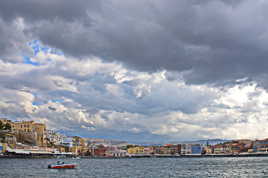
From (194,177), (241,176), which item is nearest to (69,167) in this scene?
(194,177)

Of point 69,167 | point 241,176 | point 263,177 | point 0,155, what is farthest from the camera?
point 0,155

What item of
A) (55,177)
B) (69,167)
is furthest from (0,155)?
(55,177)

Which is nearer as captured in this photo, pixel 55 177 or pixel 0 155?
pixel 55 177

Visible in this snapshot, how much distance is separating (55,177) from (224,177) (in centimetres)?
3706

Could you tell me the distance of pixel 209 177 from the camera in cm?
7262

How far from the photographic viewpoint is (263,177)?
225ft

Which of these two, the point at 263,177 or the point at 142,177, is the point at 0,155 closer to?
the point at 142,177

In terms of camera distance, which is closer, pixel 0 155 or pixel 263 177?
pixel 263 177

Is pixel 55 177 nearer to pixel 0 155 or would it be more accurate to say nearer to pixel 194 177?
pixel 194 177

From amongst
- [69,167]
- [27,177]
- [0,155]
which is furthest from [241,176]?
[0,155]

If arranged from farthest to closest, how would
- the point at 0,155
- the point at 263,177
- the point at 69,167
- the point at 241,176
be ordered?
the point at 0,155, the point at 69,167, the point at 241,176, the point at 263,177

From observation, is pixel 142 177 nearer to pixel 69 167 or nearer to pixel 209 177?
pixel 209 177

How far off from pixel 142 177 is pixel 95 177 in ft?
35.4

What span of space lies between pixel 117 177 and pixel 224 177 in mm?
23766
